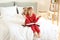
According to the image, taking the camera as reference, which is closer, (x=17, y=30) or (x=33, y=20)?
(x=17, y=30)

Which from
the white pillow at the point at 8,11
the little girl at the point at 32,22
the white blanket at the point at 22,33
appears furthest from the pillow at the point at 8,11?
the white blanket at the point at 22,33

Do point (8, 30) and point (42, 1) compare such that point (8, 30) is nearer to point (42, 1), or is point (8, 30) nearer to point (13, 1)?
point (13, 1)

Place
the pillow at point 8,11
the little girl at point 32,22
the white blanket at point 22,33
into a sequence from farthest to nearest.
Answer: the pillow at point 8,11, the little girl at point 32,22, the white blanket at point 22,33

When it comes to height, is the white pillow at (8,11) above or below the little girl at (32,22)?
above

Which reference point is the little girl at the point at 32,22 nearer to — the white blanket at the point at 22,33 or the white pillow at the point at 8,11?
the white blanket at the point at 22,33

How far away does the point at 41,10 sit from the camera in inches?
161

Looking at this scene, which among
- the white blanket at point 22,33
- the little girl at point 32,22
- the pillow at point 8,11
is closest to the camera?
the white blanket at point 22,33

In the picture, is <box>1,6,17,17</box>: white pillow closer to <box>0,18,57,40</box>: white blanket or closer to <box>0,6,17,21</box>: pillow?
<box>0,6,17,21</box>: pillow

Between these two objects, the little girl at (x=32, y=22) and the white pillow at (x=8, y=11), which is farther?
the white pillow at (x=8, y=11)

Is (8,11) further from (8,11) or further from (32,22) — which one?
(32,22)

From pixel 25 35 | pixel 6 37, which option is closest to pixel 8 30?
pixel 6 37

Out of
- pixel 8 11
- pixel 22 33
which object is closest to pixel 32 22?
pixel 22 33

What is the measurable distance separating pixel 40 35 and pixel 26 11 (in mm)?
594

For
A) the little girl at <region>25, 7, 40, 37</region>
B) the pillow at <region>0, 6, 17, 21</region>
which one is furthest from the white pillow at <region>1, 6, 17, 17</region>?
the little girl at <region>25, 7, 40, 37</region>
